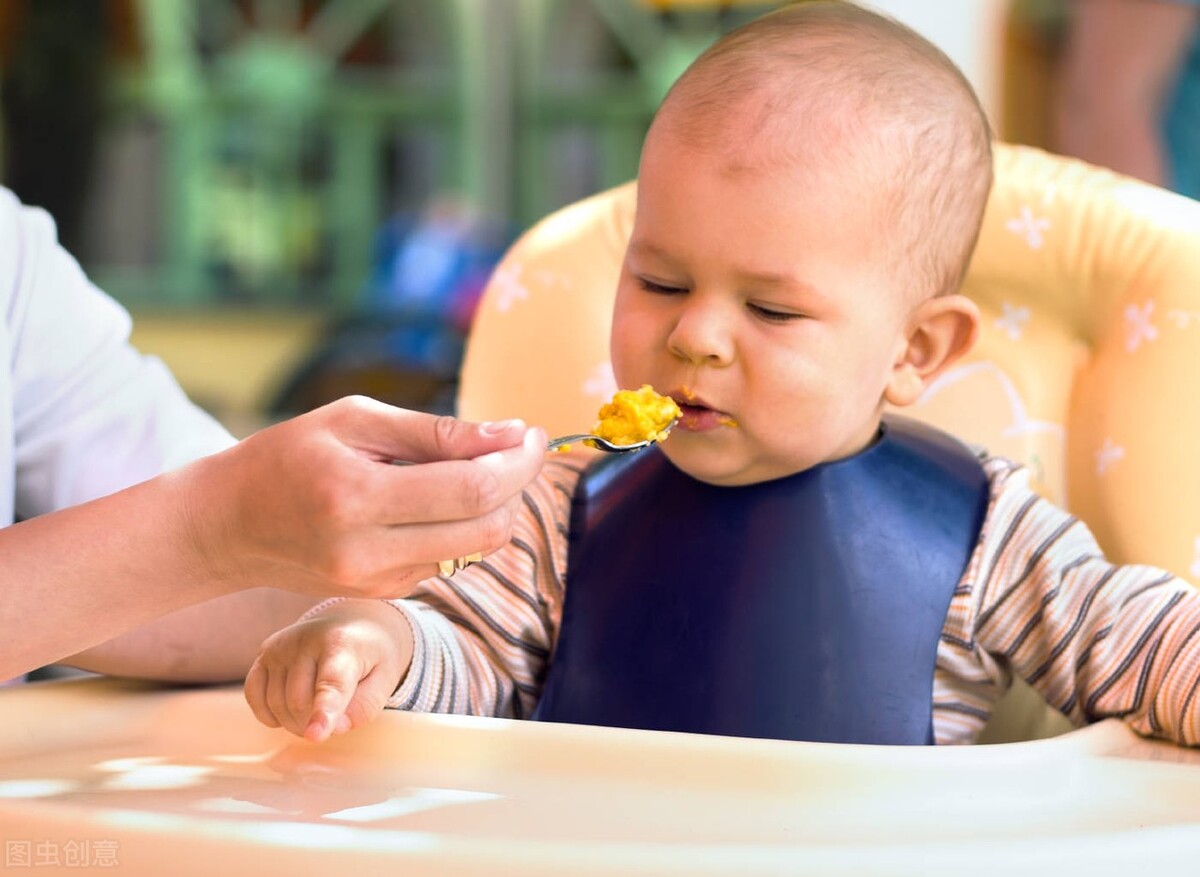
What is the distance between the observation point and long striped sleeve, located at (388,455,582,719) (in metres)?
1.02

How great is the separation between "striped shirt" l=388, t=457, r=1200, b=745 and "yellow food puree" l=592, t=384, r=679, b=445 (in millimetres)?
191

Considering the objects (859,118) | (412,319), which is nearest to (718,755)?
(859,118)

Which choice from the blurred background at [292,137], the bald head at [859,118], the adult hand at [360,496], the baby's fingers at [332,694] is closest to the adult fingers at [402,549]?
the adult hand at [360,496]

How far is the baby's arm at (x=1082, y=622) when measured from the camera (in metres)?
0.93

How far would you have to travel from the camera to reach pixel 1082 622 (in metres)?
0.98

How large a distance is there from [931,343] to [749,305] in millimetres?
178

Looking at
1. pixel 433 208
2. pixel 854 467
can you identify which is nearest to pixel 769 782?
pixel 854 467

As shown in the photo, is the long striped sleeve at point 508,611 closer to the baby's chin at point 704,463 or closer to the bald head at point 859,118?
Answer: the baby's chin at point 704,463

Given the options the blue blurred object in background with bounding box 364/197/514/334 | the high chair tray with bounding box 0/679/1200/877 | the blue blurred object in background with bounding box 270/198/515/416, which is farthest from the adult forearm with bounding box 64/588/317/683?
the blue blurred object in background with bounding box 364/197/514/334

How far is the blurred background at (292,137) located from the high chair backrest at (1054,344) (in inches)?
173

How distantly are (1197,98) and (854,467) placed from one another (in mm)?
1304

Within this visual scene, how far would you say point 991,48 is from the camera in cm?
276

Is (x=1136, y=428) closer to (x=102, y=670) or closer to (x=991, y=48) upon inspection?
(x=102, y=670)

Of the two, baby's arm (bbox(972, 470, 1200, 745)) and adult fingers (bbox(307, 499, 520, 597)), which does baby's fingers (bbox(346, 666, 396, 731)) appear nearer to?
adult fingers (bbox(307, 499, 520, 597))
